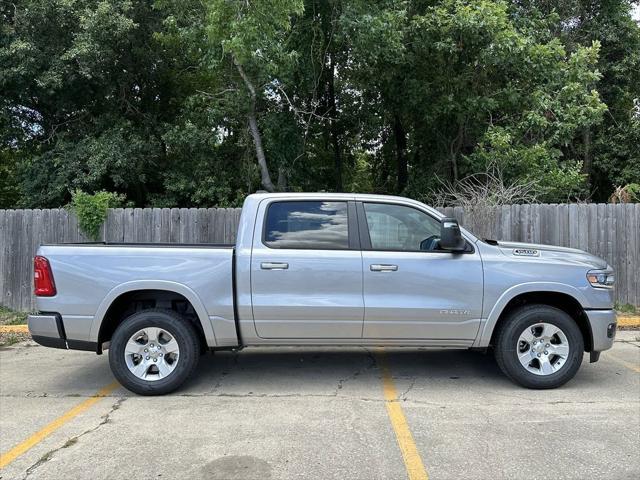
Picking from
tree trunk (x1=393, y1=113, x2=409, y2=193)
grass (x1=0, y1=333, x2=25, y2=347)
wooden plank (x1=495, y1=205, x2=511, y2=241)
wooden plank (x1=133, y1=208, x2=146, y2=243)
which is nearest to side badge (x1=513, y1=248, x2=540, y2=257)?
wooden plank (x1=495, y1=205, x2=511, y2=241)

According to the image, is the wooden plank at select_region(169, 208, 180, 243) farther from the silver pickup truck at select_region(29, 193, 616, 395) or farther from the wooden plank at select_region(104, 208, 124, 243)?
the silver pickup truck at select_region(29, 193, 616, 395)

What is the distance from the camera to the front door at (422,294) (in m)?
5.46

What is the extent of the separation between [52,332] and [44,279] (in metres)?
0.53

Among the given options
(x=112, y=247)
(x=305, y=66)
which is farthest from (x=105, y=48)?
(x=112, y=247)

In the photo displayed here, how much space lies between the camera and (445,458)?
4012 mm

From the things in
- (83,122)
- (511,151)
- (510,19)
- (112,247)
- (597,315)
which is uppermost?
(510,19)

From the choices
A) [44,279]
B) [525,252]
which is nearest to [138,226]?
[44,279]

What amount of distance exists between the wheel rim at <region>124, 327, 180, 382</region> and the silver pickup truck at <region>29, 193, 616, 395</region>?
0.01 meters

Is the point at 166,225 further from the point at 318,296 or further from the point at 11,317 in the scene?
the point at 318,296

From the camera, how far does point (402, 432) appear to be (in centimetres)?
450

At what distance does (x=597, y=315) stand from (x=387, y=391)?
224cm

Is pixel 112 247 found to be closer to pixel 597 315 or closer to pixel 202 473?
pixel 202 473

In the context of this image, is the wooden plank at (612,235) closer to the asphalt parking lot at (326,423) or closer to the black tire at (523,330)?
the asphalt parking lot at (326,423)

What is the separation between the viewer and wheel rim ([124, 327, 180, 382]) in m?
5.50
